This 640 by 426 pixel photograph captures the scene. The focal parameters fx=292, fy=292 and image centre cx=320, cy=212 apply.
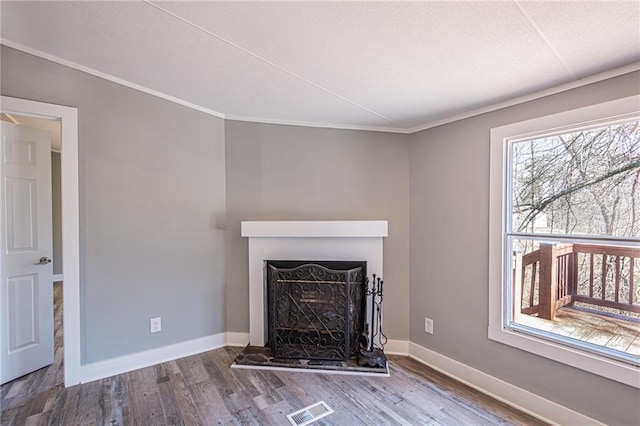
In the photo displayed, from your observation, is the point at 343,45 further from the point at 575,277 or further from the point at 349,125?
the point at 575,277

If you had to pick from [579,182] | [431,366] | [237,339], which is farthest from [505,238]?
[237,339]

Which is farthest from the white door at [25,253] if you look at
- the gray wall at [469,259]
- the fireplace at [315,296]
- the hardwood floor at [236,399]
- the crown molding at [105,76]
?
the gray wall at [469,259]

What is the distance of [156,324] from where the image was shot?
8.35 ft

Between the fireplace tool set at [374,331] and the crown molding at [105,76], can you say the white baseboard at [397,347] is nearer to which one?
the fireplace tool set at [374,331]

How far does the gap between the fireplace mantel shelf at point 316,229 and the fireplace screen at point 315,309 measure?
276 millimetres

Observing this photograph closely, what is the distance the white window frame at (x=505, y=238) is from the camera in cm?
167

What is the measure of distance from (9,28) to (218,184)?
5.43 feet

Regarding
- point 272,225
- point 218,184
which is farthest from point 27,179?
point 272,225

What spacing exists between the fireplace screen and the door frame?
1.46 metres

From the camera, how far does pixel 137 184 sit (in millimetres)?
2436

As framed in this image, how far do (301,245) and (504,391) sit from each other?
6.39 ft

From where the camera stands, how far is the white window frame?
1.67 metres

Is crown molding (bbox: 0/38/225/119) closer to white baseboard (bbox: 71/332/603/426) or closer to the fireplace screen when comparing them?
the fireplace screen

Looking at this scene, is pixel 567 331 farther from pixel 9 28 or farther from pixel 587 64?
pixel 9 28
